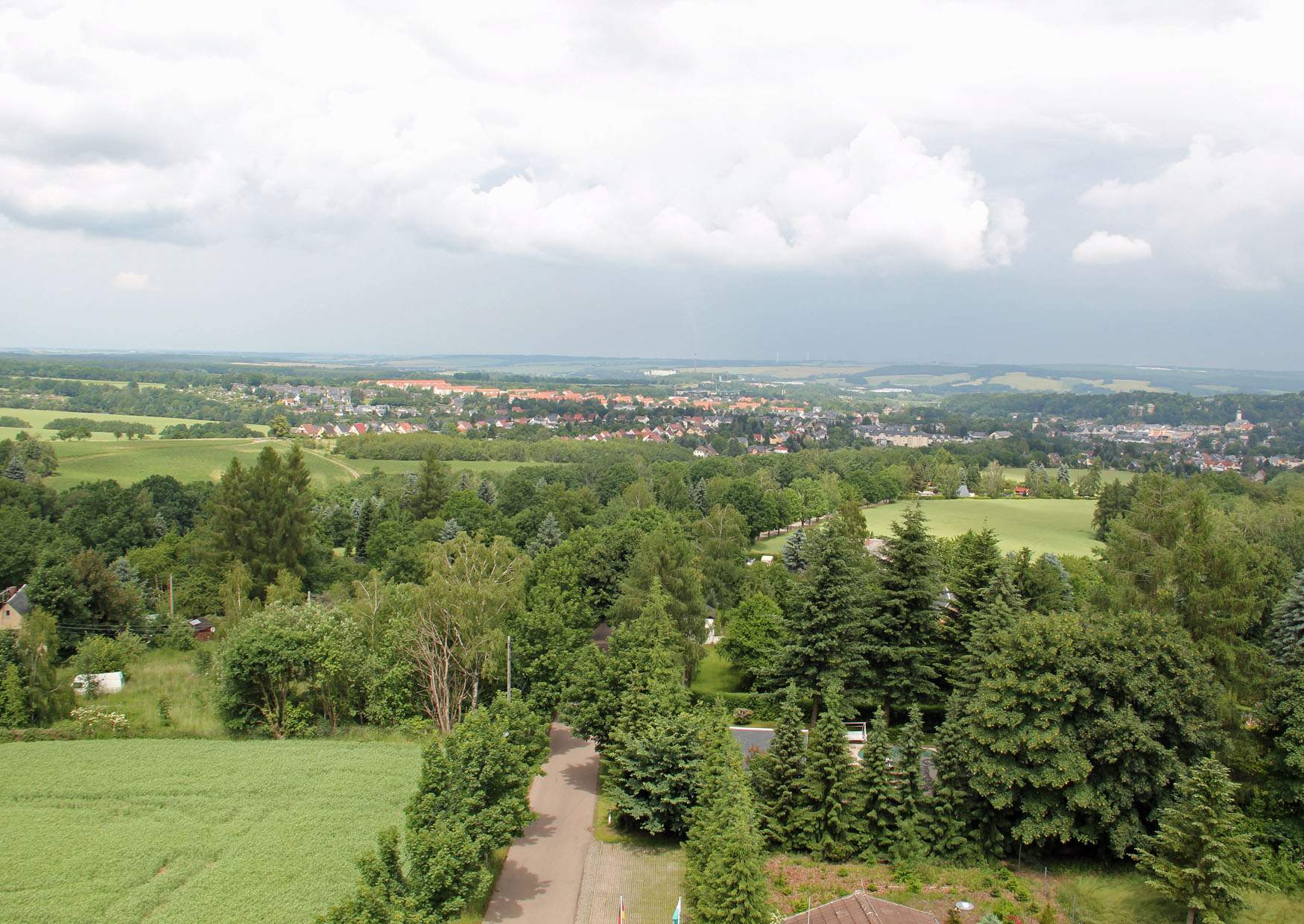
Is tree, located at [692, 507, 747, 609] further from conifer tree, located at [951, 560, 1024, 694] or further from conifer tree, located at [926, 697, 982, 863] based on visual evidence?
conifer tree, located at [926, 697, 982, 863]

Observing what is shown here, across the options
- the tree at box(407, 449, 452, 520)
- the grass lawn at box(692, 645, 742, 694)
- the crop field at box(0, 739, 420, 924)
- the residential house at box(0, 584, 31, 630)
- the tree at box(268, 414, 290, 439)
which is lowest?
the grass lawn at box(692, 645, 742, 694)

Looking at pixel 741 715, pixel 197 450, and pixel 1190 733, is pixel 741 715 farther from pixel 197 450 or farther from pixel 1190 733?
pixel 197 450

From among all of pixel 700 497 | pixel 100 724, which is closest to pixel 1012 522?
pixel 700 497

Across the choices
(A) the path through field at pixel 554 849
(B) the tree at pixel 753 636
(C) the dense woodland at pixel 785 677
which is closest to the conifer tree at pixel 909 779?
(C) the dense woodland at pixel 785 677

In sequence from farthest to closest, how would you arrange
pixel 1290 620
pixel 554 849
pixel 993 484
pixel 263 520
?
pixel 993 484, pixel 263 520, pixel 1290 620, pixel 554 849

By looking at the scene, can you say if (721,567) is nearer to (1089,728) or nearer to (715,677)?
(715,677)

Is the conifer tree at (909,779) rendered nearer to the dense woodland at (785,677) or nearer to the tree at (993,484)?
the dense woodland at (785,677)

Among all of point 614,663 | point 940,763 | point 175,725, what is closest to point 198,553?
point 175,725

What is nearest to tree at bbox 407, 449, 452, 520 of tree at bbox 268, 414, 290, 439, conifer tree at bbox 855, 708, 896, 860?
conifer tree at bbox 855, 708, 896, 860
